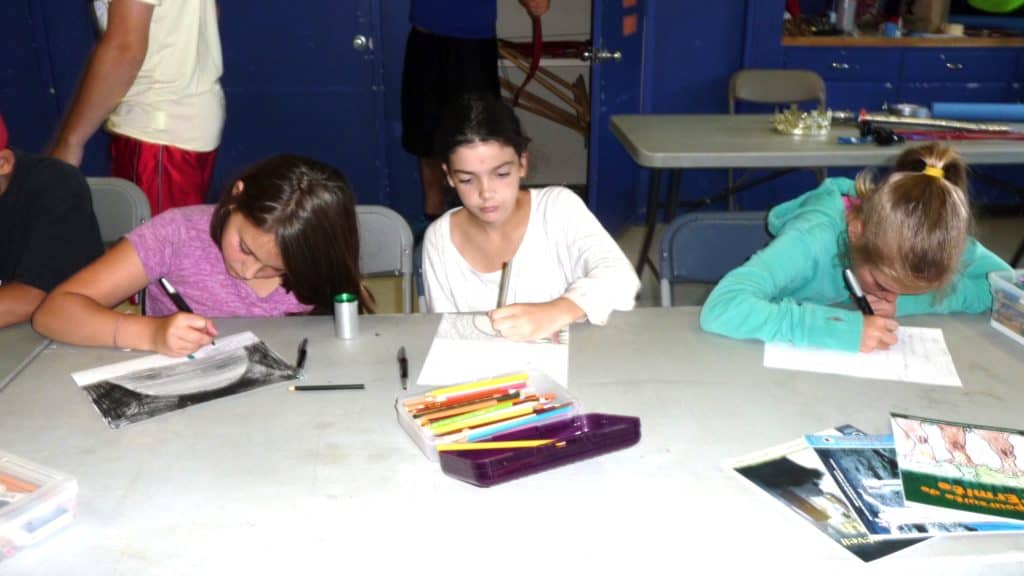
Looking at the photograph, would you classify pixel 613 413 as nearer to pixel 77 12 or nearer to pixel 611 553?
pixel 611 553

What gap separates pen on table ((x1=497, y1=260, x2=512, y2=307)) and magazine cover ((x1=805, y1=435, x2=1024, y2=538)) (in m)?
0.67

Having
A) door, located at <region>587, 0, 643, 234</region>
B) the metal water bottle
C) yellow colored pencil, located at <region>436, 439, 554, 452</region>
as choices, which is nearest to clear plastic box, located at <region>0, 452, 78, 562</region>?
yellow colored pencil, located at <region>436, 439, 554, 452</region>

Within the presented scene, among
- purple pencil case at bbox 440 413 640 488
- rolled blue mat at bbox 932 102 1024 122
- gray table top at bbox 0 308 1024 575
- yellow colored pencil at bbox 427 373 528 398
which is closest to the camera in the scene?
gray table top at bbox 0 308 1024 575

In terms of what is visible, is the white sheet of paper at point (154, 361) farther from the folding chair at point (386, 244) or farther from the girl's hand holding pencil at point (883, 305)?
the girl's hand holding pencil at point (883, 305)

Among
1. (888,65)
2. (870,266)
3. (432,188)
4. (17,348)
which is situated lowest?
(432,188)

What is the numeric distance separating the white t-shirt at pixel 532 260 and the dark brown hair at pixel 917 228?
0.50 meters

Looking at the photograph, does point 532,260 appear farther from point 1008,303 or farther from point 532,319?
point 1008,303

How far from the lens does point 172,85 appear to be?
227 cm

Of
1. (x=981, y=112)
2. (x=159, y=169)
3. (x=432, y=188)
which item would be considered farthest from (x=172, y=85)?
(x=981, y=112)

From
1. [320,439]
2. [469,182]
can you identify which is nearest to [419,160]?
[469,182]

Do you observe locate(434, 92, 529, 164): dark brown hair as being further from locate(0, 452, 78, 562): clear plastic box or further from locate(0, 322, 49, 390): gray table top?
locate(0, 452, 78, 562): clear plastic box

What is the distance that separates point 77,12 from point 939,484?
3.93 m

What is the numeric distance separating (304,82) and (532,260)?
2511 millimetres

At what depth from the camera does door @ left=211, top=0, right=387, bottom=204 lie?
12.7 ft
